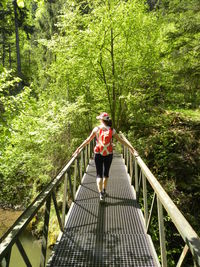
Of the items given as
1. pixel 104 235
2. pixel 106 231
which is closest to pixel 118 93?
pixel 106 231

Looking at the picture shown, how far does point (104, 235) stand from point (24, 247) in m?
5.83

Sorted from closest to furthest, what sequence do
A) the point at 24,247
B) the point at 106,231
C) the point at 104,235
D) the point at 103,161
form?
the point at 104,235
the point at 106,231
the point at 103,161
the point at 24,247

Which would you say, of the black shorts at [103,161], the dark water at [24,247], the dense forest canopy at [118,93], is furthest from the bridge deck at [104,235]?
the dark water at [24,247]

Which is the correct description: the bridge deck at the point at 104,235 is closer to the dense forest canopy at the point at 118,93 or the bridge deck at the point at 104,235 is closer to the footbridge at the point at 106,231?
the footbridge at the point at 106,231

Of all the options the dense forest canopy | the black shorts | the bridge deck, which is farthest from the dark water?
the black shorts

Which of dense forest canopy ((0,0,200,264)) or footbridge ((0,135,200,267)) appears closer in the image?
footbridge ((0,135,200,267))

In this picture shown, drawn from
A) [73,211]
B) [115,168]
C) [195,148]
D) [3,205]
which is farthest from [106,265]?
[3,205]

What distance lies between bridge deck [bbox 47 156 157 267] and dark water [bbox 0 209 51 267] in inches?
158

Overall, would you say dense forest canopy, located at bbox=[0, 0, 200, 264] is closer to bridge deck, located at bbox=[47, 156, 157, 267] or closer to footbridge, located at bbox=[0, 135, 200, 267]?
bridge deck, located at bbox=[47, 156, 157, 267]

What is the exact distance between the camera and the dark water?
6.97 m

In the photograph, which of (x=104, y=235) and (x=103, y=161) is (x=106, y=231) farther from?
(x=103, y=161)

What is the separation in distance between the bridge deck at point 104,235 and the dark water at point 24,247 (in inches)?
158

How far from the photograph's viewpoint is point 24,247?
7.69m

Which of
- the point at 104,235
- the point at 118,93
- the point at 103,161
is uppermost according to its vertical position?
the point at 118,93
